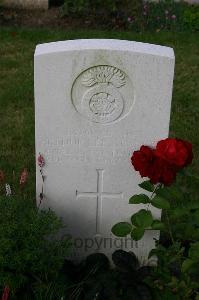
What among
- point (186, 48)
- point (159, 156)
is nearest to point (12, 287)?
point (159, 156)

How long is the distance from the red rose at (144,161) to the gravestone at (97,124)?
9.4 inches

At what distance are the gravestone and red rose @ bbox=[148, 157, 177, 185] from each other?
30 cm

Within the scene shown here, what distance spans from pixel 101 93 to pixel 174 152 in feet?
1.62

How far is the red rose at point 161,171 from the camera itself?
2.92 metres

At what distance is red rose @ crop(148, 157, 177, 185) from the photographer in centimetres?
292

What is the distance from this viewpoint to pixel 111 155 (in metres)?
3.26

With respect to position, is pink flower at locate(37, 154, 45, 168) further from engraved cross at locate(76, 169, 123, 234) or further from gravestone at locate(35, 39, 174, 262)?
engraved cross at locate(76, 169, 123, 234)

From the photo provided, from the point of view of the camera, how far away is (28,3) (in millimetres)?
8359

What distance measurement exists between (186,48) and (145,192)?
4.09 metres


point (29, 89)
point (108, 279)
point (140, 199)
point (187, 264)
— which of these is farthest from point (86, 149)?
point (29, 89)

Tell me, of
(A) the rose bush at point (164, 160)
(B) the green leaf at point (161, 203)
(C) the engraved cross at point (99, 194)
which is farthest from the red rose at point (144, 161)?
(C) the engraved cross at point (99, 194)

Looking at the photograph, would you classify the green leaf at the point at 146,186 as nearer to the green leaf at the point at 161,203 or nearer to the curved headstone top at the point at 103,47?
the green leaf at the point at 161,203

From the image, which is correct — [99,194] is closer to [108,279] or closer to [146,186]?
[146,186]

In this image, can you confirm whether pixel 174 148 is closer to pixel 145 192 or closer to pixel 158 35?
pixel 145 192
